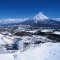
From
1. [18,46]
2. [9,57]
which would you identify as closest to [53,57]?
[9,57]

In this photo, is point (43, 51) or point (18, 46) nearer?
point (43, 51)

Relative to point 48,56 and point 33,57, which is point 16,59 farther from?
point 48,56

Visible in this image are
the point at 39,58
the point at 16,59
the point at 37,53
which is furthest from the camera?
the point at 37,53

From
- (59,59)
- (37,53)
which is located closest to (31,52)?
(37,53)

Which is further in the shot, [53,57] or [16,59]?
[53,57]

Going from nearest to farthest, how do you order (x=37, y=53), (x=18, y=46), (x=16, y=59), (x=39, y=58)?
(x=16, y=59) → (x=39, y=58) → (x=37, y=53) → (x=18, y=46)

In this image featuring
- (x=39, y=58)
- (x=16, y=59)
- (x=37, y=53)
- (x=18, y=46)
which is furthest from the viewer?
(x=18, y=46)

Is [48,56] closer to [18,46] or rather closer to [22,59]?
[22,59]
